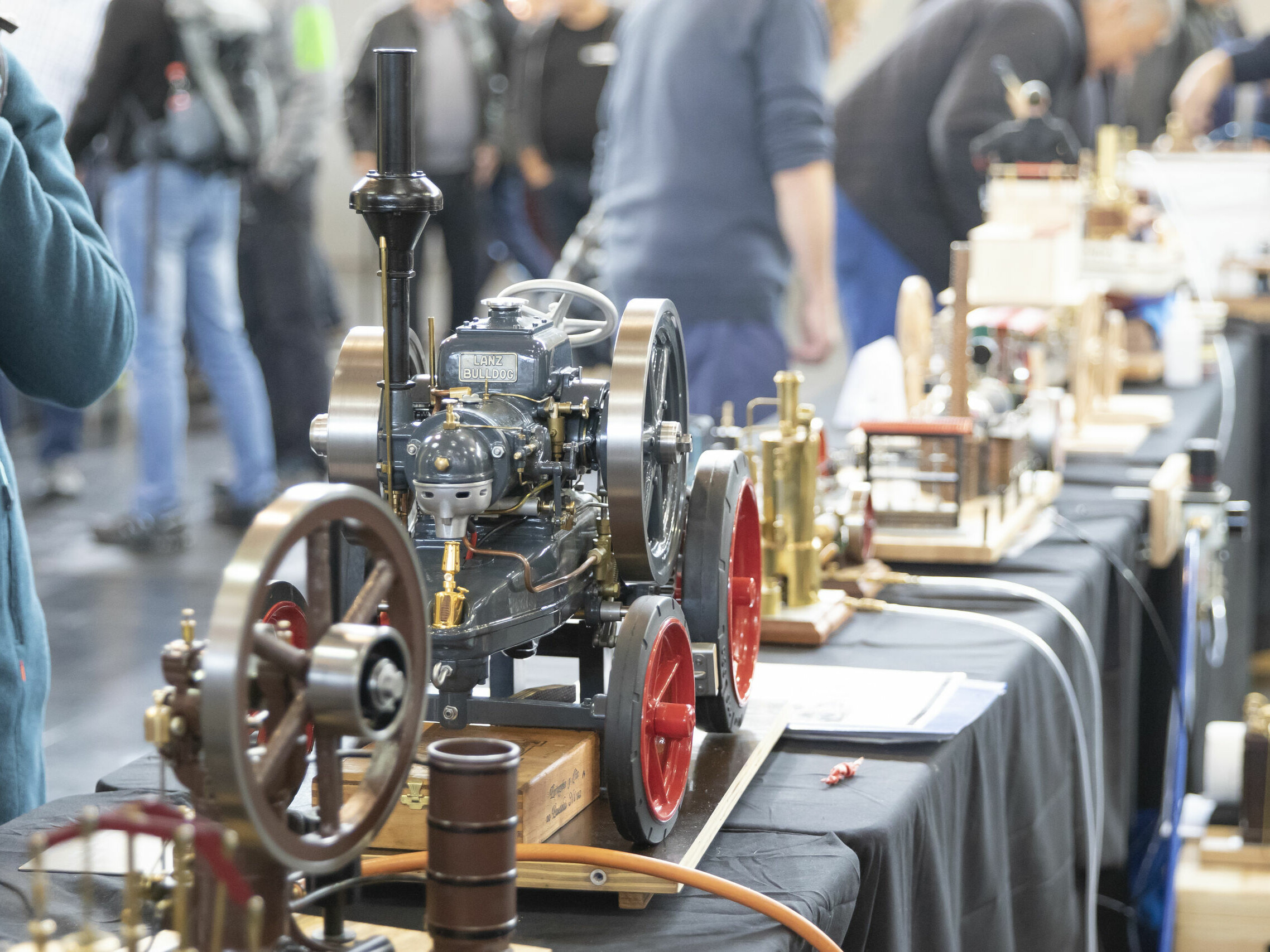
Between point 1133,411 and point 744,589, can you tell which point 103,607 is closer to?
point 1133,411

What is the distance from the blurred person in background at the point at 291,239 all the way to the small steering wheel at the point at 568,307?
13.2ft

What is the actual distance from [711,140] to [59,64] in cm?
276

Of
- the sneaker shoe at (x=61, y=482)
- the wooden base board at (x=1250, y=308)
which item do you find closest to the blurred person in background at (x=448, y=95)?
the sneaker shoe at (x=61, y=482)

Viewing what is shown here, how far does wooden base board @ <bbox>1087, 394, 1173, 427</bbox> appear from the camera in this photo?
3.10 metres

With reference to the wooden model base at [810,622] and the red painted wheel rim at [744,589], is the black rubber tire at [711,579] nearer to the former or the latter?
the red painted wheel rim at [744,589]

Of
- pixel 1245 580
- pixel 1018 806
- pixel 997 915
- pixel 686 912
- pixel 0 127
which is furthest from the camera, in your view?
pixel 1245 580

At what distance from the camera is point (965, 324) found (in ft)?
7.71

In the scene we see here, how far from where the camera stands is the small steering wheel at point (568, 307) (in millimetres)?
1287

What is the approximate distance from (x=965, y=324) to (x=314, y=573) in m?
1.68

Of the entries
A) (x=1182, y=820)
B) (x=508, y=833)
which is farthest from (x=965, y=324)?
(x=508, y=833)

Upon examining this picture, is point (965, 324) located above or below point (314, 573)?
above

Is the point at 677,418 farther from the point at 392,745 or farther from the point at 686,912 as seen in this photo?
the point at 392,745

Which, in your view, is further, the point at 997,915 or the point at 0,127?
the point at 997,915

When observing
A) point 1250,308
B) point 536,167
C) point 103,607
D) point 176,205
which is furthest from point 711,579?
point 536,167
